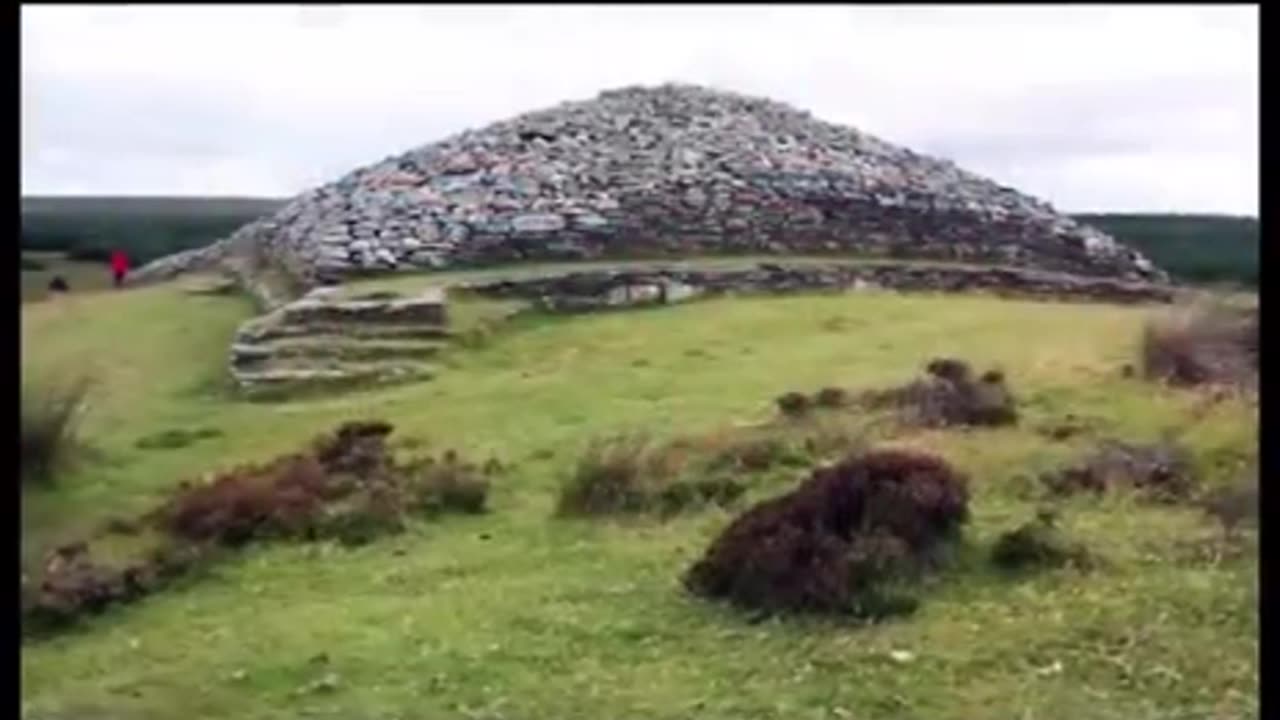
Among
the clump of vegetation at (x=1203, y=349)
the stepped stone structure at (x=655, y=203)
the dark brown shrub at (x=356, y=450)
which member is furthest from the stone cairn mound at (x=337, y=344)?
the clump of vegetation at (x=1203, y=349)

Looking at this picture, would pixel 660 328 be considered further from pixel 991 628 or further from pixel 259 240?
pixel 991 628

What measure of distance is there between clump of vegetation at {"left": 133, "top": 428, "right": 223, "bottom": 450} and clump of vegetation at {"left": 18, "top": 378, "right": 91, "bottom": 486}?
6.22 metres

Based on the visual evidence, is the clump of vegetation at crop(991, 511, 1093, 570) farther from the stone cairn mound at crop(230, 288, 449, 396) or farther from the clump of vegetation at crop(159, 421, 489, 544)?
the stone cairn mound at crop(230, 288, 449, 396)

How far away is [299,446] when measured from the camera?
12781mm

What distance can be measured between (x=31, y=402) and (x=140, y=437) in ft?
23.2

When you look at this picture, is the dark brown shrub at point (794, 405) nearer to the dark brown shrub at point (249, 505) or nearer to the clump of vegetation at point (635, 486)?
the clump of vegetation at point (635, 486)

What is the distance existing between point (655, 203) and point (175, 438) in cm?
1395

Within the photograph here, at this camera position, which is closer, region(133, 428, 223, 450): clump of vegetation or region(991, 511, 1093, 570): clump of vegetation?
region(991, 511, 1093, 570): clump of vegetation

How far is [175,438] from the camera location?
12258mm

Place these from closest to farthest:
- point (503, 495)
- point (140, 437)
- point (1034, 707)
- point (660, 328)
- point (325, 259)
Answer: point (1034, 707) → point (140, 437) → point (503, 495) → point (660, 328) → point (325, 259)

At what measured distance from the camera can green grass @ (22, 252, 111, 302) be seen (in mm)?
4926

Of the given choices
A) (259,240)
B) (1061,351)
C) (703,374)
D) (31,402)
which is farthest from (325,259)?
(31,402)

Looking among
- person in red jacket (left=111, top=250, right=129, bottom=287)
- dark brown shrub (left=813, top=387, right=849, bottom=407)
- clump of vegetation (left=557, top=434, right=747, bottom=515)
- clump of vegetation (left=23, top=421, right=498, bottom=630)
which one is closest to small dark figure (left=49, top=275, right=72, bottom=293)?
person in red jacket (left=111, top=250, right=129, bottom=287)

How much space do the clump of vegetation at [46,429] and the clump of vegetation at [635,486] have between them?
679 centimetres
